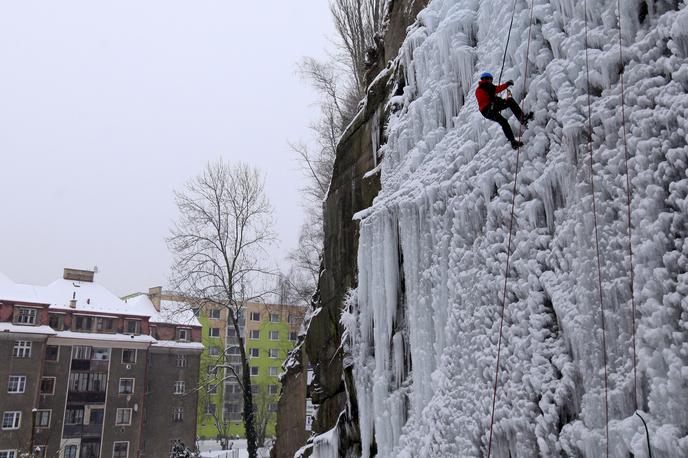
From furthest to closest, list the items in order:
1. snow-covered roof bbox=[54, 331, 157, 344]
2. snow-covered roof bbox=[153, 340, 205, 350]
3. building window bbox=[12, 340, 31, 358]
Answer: snow-covered roof bbox=[153, 340, 205, 350]
snow-covered roof bbox=[54, 331, 157, 344]
building window bbox=[12, 340, 31, 358]

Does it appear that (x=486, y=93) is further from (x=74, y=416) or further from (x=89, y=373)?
(x=74, y=416)

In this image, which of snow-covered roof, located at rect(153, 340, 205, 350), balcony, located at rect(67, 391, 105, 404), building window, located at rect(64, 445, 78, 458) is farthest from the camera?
snow-covered roof, located at rect(153, 340, 205, 350)

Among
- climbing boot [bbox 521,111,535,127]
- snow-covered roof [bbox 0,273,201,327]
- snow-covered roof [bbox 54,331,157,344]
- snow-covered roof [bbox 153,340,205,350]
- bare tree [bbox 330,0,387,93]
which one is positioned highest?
bare tree [bbox 330,0,387,93]

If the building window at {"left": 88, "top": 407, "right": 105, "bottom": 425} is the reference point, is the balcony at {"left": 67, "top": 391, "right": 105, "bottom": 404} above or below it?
above

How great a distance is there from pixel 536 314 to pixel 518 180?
3.46ft

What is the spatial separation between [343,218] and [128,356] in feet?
77.0

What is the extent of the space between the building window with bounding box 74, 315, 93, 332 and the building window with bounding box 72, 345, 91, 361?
869 mm

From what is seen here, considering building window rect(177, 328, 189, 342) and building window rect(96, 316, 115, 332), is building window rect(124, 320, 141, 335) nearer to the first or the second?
building window rect(96, 316, 115, 332)

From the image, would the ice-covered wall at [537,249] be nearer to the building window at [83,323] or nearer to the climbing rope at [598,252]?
the climbing rope at [598,252]

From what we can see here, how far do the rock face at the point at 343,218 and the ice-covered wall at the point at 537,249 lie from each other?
1202 mm

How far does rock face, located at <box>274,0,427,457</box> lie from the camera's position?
7.12 metres

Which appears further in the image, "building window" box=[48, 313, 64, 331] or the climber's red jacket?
"building window" box=[48, 313, 64, 331]

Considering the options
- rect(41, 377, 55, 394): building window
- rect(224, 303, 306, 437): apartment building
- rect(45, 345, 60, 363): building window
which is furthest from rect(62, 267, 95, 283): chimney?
rect(224, 303, 306, 437): apartment building

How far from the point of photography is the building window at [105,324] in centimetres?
2675
